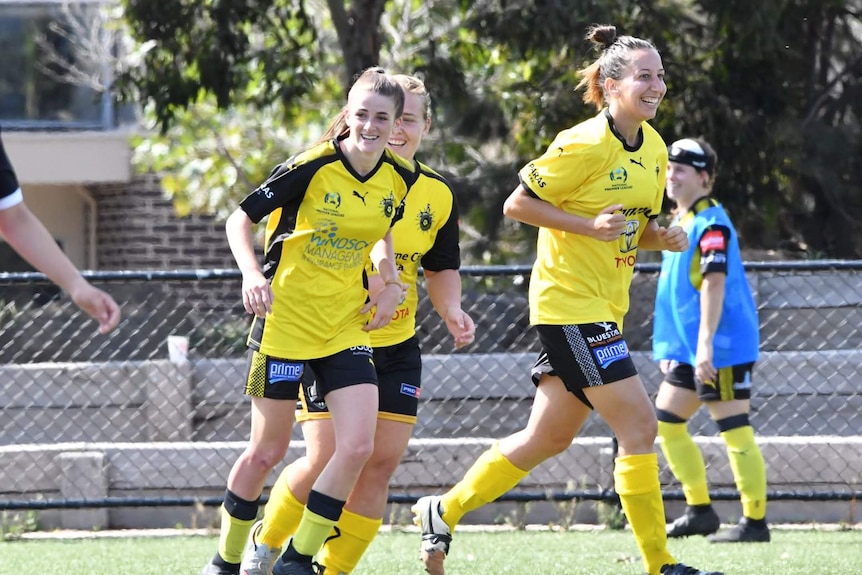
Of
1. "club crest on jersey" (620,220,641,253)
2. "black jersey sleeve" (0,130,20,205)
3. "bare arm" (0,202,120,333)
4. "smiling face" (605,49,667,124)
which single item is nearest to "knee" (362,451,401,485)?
"club crest on jersey" (620,220,641,253)

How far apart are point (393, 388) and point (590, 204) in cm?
98

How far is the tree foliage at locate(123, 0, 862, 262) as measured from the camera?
409 inches

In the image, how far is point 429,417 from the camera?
7.87m

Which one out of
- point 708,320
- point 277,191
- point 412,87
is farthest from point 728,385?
point 277,191

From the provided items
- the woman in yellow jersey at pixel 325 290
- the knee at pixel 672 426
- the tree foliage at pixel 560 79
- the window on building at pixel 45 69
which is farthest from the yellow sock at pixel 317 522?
the window on building at pixel 45 69

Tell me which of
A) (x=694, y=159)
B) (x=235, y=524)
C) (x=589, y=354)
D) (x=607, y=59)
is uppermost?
(x=607, y=59)

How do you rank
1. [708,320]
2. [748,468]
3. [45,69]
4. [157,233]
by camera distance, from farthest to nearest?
[157,233] < [45,69] < [748,468] < [708,320]

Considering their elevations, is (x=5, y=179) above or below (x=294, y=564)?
above

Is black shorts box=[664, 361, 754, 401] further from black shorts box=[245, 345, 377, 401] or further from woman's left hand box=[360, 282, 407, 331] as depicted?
black shorts box=[245, 345, 377, 401]

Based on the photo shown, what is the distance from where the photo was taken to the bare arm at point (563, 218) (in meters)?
4.47

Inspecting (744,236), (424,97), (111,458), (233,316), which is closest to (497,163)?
(744,236)

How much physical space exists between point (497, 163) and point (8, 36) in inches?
344

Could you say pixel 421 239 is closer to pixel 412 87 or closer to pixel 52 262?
pixel 412 87

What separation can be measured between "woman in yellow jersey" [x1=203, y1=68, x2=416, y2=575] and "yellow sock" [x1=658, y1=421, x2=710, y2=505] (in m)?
2.31
